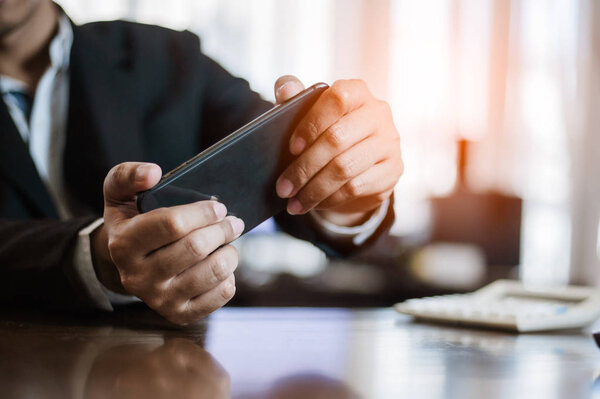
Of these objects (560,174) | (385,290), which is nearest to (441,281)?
(385,290)

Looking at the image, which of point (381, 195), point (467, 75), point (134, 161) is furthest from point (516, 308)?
point (467, 75)

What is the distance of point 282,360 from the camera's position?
494 millimetres

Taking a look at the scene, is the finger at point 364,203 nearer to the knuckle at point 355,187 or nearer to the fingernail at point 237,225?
the knuckle at point 355,187

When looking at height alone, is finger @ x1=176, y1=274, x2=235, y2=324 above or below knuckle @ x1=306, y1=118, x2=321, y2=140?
below

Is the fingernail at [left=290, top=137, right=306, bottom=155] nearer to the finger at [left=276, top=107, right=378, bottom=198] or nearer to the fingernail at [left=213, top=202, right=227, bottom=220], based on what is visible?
the finger at [left=276, top=107, right=378, bottom=198]

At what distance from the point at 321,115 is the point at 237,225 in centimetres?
15

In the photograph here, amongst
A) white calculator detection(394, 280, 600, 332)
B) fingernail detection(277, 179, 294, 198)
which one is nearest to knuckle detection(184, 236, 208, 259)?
fingernail detection(277, 179, 294, 198)

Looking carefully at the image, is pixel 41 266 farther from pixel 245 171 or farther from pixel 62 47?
pixel 62 47

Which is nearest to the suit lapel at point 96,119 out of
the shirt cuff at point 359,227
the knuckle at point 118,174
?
the shirt cuff at point 359,227

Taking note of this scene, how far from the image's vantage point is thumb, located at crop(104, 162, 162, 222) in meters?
0.51

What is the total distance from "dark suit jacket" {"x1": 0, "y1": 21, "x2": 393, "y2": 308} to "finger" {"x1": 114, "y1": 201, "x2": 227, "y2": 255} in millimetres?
216

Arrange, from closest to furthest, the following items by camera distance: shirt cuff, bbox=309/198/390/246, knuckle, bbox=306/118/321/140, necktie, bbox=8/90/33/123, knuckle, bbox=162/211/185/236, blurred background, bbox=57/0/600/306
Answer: knuckle, bbox=162/211/185/236 → knuckle, bbox=306/118/321/140 → shirt cuff, bbox=309/198/390/246 → necktie, bbox=8/90/33/123 → blurred background, bbox=57/0/600/306

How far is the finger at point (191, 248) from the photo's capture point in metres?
0.53

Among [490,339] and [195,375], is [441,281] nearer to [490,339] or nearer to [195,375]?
[490,339]
